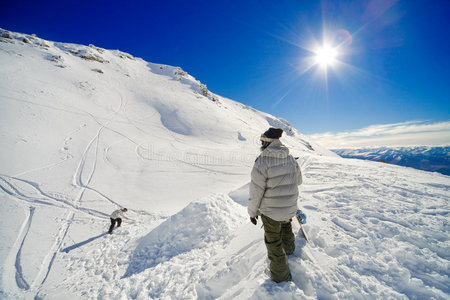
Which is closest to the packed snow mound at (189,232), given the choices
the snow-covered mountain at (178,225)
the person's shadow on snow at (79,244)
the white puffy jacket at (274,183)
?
the snow-covered mountain at (178,225)

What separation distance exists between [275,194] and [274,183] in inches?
7.5

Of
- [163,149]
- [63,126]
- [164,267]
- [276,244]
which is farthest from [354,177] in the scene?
[63,126]

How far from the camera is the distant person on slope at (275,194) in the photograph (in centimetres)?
270

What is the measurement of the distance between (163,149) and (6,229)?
511 inches

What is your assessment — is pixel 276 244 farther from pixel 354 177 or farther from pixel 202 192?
pixel 202 192

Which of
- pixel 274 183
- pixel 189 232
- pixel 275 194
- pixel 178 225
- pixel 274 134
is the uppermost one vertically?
pixel 274 134

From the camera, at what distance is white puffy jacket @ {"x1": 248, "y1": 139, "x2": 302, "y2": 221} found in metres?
2.69

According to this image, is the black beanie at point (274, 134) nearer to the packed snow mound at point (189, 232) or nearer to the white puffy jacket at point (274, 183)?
the white puffy jacket at point (274, 183)

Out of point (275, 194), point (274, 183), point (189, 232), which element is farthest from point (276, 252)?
point (189, 232)

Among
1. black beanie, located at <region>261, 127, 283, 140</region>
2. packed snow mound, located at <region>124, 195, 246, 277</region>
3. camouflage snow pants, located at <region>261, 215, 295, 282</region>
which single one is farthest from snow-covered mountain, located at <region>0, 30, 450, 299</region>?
black beanie, located at <region>261, 127, 283, 140</region>

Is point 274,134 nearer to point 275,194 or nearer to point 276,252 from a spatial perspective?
point 275,194

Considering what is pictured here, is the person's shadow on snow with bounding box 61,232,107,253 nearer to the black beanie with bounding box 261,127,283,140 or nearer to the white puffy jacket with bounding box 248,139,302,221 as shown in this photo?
the white puffy jacket with bounding box 248,139,302,221

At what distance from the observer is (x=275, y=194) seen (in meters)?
2.73

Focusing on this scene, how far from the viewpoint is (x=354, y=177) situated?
7934 millimetres
